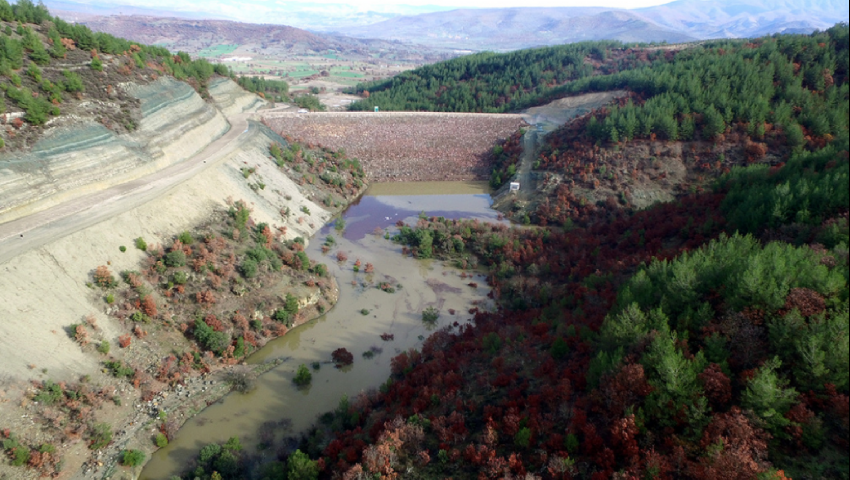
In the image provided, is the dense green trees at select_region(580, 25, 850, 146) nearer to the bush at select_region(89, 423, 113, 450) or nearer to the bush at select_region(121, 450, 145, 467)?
the bush at select_region(121, 450, 145, 467)

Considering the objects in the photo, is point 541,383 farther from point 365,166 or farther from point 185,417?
point 365,166

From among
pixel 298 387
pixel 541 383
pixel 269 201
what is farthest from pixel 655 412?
pixel 269 201

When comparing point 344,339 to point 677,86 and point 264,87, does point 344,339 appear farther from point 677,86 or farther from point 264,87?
point 264,87

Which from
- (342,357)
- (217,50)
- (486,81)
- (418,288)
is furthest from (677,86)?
(217,50)

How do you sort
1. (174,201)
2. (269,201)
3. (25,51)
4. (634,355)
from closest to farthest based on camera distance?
(634,355)
(174,201)
(25,51)
(269,201)

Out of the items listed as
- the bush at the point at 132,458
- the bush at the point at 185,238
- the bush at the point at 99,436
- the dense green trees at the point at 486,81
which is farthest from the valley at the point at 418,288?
the dense green trees at the point at 486,81

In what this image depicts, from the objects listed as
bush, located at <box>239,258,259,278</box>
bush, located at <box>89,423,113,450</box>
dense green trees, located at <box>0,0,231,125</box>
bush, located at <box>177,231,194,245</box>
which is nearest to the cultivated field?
dense green trees, located at <box>0,0,231,125</box>
